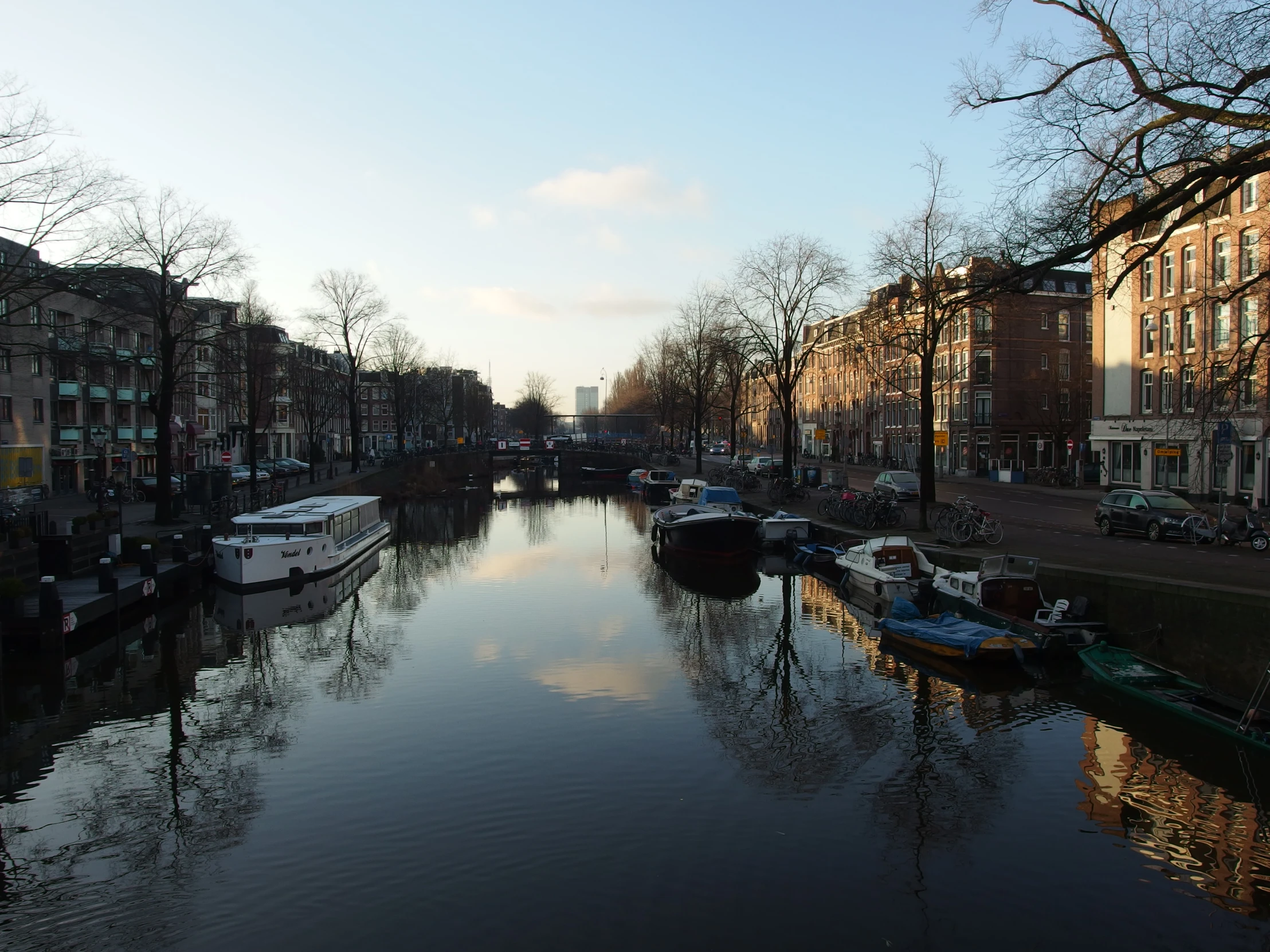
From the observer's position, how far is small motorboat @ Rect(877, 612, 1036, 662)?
19.6 metres

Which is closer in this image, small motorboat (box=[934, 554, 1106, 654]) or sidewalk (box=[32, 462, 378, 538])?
small motorboat (box=[934, 554, 1106, 654])

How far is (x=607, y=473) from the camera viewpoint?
3890 inches

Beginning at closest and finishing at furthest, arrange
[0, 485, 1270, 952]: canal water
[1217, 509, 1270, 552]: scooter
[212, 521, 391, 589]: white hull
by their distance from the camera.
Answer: [0, 485, 1270, 952]: canal water, [1217, 509, 1270, 552]: scooter, [212, 521, 391, 589]: white hull

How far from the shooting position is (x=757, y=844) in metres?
11.8


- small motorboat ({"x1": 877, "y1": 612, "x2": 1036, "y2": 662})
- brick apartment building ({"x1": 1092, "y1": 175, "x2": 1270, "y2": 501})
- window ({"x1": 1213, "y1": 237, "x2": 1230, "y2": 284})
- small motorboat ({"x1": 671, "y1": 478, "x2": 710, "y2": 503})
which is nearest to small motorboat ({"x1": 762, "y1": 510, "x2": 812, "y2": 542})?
small motorboat ({"x1": 671, "y1": 478, "x2": 710, "y2": 503})

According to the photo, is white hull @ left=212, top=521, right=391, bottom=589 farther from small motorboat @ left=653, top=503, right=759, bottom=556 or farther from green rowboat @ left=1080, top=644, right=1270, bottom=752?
green rowboat @ left=1080, top=644, right=1270, bottom=752

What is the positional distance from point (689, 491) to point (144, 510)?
87.2 ft

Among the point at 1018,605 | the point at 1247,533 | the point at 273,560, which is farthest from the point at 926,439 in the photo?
the point at 273,560

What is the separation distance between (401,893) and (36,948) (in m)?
3.55

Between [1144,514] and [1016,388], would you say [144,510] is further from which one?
[1016,388]

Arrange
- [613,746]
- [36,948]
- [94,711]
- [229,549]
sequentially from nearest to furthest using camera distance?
[36,948], [613,746], [94,711], [229,549]

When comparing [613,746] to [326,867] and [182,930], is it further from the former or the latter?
[182,930]

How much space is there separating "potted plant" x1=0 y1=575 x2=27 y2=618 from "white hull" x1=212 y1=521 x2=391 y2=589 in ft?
30.6

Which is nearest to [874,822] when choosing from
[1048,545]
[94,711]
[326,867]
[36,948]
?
[326,867]
